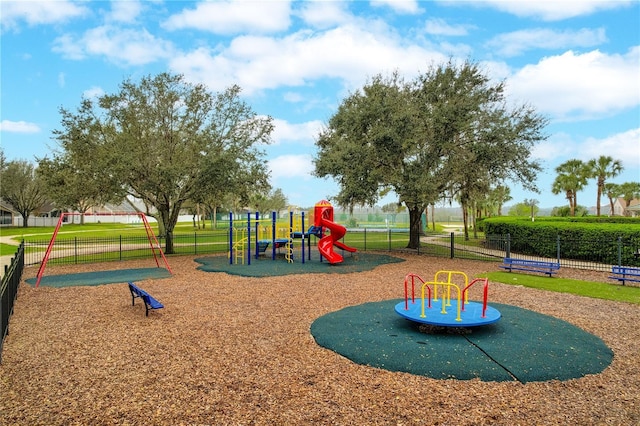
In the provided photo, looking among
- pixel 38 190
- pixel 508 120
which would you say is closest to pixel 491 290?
pixel 508 120

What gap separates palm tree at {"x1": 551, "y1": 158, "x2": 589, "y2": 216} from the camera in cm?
5075

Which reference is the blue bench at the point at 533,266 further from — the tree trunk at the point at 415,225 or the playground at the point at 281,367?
the tree trunk at the point at 415,225

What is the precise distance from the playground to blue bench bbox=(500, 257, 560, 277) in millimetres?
3841

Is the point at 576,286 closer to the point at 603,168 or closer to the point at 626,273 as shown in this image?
the point at 626,273

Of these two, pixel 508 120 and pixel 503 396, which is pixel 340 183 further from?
pixel 503 396

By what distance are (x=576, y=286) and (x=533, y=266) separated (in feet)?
7.89

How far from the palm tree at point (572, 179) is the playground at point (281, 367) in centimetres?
4700

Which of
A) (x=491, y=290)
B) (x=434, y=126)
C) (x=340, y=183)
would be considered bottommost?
(x=491, y=290)

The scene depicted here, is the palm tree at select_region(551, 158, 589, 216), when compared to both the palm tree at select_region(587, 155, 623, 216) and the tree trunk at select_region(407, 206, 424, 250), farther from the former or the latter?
the tree trunk at select_region(407, 206, 424, 250)

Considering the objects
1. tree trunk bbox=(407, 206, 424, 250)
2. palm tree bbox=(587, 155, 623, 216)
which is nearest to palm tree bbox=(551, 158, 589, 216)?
palm tree bbox=(587, 155, 623, 216)

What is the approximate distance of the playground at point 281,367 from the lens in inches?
181

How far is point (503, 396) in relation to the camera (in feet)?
16.3

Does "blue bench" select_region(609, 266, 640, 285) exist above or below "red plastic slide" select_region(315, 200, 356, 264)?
below

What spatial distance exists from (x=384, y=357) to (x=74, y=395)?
4.22 metres
